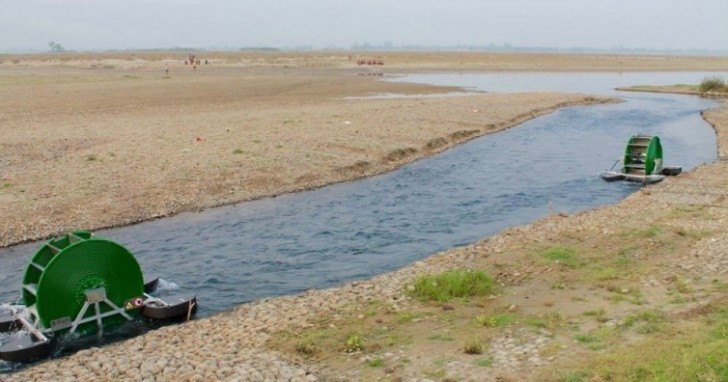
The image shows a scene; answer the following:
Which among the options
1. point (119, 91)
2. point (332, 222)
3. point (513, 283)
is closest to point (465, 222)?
point (332, 222)

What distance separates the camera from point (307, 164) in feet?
108

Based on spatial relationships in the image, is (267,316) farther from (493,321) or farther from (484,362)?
(484,362)

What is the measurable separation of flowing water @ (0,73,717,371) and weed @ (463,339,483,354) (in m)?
6.50

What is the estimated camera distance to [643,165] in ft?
106

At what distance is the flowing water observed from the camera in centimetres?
1905

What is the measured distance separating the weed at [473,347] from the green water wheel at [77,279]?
797cm

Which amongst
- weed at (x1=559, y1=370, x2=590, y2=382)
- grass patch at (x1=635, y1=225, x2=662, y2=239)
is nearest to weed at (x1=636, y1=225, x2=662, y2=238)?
grass patch at (x1=635, y1=225, x2=662, y2=239)

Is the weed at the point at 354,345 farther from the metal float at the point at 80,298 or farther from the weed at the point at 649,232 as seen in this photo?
the weed at the point at 649,232

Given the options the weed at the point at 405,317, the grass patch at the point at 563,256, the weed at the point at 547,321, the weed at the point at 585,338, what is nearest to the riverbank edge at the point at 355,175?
the weed at the point at 405,317

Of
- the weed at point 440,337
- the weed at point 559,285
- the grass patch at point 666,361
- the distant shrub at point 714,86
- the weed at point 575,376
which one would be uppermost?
the distant shrub at point 714,86

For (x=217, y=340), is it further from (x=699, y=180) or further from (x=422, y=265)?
(x=699, y=180)

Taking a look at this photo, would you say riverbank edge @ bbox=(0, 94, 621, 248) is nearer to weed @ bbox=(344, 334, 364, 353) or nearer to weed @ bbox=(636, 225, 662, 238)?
weed @ bbox=(344, 334, 364, 353)

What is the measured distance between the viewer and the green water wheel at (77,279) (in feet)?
47.6

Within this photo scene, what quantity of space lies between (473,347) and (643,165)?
23.4 m
